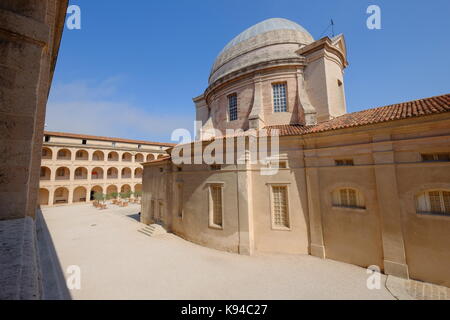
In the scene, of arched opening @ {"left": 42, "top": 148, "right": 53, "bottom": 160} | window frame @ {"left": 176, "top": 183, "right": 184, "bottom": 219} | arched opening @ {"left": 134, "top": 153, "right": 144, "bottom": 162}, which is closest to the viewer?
window frame @ {"left": 176, "top": 183, "right": 184, "bottom": 219}

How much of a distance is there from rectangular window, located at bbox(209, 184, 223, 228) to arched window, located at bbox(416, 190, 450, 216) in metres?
9.73

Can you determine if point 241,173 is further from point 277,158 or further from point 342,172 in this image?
point 342,172

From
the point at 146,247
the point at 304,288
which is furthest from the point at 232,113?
the point at 304,288

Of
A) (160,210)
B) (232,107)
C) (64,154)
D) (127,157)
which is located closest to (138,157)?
(127,157)

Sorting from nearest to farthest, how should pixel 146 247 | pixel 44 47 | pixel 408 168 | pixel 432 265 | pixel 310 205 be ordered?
pixel 44 47, pixel 432 265, pixel 408 168, pixel 310 205, pixel 146 247

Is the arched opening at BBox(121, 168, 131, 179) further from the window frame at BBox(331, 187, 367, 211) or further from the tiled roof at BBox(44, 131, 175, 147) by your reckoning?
the window frame at BBox(331, 187, 367, 211)

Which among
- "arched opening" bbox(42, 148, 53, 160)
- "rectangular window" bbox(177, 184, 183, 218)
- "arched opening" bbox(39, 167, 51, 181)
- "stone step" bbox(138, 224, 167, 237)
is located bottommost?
"stone step" bbox(138, 224, 167, 237)

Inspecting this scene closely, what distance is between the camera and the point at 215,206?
13023mm

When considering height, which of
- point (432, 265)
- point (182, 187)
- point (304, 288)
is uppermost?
point (182, 187)

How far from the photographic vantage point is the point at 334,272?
9.12 m

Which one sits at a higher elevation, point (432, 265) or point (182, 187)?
point (182, 187)

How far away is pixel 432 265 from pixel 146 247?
49.1 ft

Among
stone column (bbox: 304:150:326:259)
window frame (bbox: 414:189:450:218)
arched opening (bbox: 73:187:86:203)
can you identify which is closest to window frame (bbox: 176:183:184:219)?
stone column (bbox: 304:150:326:259)

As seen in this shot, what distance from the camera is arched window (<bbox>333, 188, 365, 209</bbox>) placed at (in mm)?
9914
